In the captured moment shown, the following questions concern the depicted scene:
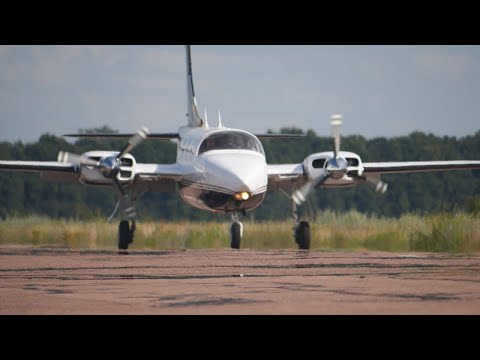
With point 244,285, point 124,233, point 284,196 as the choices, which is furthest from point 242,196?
point 284,196

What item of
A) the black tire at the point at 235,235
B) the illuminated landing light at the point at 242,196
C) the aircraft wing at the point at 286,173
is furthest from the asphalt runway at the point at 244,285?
the black tire at the point at 235,235

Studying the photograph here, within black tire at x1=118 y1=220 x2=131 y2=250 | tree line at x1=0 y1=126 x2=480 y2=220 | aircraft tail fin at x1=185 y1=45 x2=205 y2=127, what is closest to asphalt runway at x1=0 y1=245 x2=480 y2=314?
black tire at x1=118 y1=220 x2=131 y2=250

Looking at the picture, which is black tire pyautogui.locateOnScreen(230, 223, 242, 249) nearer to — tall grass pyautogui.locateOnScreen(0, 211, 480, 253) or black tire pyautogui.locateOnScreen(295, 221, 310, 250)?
tall grass pyautogui.locateOnScreen(0, 211, 480, 253)

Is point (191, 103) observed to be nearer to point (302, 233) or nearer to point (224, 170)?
point (302, 233)

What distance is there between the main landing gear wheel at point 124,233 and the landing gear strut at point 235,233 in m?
2.74

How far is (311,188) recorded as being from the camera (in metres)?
26.7

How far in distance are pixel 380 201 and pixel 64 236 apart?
41.3 meters

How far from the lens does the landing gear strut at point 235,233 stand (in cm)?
2844

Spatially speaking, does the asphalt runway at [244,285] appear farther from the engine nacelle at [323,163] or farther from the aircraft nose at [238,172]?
the engine nacelle at [323,163]

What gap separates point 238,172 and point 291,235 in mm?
6706

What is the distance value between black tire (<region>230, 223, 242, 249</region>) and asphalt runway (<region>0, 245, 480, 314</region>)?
584 centimetres

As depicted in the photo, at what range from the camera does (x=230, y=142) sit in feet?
86.0

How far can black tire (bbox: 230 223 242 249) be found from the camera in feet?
93.3
